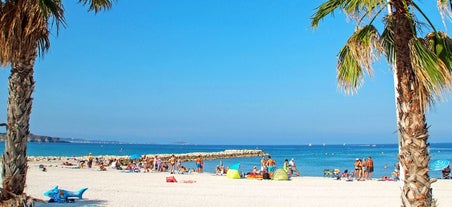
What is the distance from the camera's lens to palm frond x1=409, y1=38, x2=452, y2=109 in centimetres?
559

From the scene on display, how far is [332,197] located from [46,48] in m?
10.9

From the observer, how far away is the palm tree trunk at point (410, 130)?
5812 millimetres

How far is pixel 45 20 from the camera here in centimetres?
860

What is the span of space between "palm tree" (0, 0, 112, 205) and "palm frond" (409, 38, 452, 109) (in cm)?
652

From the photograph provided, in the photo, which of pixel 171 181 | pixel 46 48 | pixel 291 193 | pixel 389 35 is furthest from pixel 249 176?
pixel 389 35

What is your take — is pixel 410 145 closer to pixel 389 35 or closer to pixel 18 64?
pixel 389 35

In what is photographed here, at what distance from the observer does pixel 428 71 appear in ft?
18.5

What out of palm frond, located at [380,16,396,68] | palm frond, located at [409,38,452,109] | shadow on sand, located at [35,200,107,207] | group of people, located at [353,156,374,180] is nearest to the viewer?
palm frond, located at [409,38,452,109]

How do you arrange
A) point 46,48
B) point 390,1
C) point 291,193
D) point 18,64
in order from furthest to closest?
point 291,193 < point 46,48 < point 18,64 < point 390,1

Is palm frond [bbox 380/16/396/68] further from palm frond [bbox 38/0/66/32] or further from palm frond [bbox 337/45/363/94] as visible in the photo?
palm frond [bbox 38/0/66/32]

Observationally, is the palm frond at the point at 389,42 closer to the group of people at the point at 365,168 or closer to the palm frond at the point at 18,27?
the palm frond at the point at 18,27

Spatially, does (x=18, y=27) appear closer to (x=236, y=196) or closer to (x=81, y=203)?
(x=81, y=203)

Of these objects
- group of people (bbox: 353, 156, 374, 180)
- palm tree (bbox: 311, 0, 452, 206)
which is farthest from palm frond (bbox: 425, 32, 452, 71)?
group of people (bbox: 353, 156, 374, 180)

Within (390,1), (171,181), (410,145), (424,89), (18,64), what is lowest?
(171,181)
